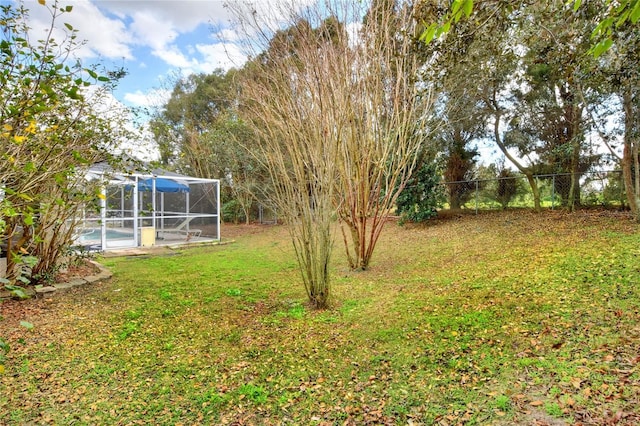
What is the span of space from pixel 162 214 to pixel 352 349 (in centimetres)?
972

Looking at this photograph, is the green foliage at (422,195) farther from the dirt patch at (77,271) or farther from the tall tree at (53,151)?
the dirt patch at (77,271)

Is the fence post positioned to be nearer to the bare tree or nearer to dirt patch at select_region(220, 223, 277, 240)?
the bare tree

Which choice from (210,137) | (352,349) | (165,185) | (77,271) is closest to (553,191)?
(352,349)

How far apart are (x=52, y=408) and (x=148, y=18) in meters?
6.50

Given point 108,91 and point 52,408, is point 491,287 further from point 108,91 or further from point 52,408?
point 108,91

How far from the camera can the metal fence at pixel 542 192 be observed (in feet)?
27.7

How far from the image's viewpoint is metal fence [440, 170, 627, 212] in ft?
27.7

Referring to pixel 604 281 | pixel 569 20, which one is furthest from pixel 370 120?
pixel 604 281

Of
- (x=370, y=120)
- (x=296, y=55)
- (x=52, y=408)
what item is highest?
(x=296, y=55)

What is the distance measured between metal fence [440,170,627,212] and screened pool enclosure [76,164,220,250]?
738 cm

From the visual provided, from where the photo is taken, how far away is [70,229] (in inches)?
207

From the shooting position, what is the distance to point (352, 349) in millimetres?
3080

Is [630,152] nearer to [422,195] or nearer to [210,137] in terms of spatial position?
[422,195]

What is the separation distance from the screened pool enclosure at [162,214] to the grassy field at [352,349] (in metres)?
4.12
